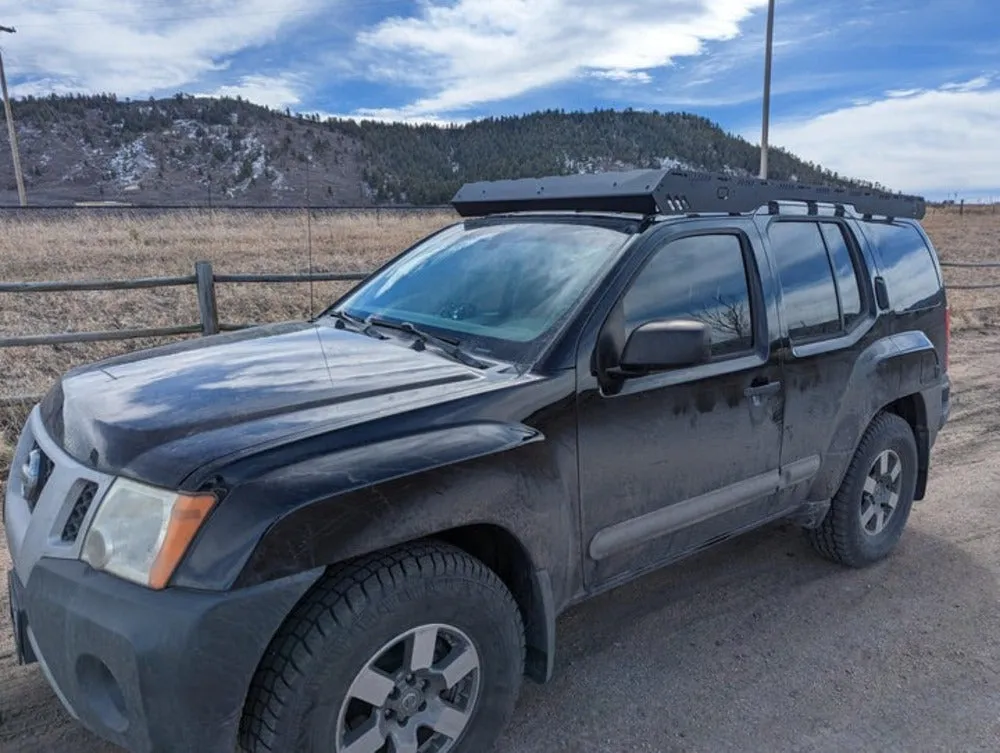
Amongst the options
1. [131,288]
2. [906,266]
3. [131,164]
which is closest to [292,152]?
[131,164]

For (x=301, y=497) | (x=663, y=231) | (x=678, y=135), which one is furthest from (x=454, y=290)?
(x=678, y=135)

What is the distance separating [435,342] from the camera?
2955mm

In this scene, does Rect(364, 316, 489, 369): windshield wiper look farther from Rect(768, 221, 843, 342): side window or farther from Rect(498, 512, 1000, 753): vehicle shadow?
Rect(768, 221, 843, 342): side window

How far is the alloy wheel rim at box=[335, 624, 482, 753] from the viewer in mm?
2152

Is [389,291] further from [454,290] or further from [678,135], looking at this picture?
[678,135]

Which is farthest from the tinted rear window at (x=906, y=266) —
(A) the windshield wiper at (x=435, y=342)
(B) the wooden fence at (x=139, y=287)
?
(B) the wooden fence at (x=139, y=287)

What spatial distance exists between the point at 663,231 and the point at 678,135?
95.5 metres

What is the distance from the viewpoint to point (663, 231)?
3.04m

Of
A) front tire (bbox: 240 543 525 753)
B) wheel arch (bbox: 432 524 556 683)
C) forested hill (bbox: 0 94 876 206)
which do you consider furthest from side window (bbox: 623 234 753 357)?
forested hill (bbox: 0 94 876 206)

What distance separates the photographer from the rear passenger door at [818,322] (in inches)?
135

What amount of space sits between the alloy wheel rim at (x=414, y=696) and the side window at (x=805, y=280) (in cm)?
205

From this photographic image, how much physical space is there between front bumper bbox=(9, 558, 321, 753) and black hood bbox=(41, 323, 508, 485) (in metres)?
0.30

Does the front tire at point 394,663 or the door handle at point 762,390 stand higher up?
the door handle at point 762,390

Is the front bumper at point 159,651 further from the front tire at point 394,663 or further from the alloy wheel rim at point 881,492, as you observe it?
the alloy wheel rim at point 881,492
